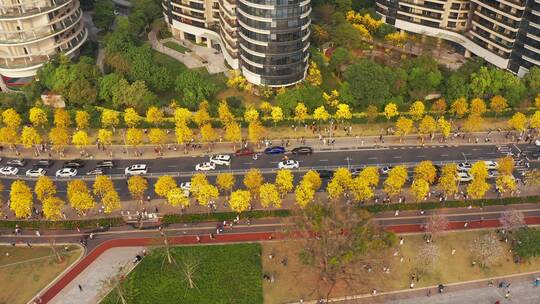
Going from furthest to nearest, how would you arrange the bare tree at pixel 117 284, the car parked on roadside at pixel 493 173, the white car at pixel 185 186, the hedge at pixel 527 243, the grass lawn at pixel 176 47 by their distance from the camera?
the grass lawn at pixel 176 47, the car parked on roadside at pixel 493 173, the white car at pixel 185 186, the hedge at pixel 527 243, the bare tree at pixel 117 284

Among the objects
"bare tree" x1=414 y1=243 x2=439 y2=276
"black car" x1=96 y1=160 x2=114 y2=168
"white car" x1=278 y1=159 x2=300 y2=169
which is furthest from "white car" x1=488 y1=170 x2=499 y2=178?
"black car" x1=96 y1=160 x2=114 y2=168

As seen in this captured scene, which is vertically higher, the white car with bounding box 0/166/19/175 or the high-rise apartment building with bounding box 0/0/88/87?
the high-rise apartment building with bounding box 0/0/88/87

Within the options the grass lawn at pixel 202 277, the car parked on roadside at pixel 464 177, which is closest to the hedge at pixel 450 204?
the car parked on roadside at pixel 464 177

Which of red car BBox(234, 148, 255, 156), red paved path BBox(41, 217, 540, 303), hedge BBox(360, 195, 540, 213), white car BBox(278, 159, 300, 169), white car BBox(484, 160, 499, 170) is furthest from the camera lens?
red car BBox(234, 148, 255, 156)

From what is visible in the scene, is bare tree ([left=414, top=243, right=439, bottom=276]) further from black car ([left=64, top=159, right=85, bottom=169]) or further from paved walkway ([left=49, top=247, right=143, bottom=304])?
black car ([left=64, top=159, right=85, bottom=169])

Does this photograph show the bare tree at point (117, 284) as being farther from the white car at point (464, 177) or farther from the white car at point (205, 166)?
the white car at point (464, 177)

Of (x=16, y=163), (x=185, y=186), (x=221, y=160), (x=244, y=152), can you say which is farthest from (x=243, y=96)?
(x=16, y=163)

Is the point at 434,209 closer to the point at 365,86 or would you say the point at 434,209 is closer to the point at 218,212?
the point at 365,86
